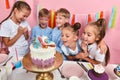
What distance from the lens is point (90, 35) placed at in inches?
62.4

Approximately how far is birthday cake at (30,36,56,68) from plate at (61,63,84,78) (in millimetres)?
187

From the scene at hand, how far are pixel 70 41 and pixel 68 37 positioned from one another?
44 millimetres

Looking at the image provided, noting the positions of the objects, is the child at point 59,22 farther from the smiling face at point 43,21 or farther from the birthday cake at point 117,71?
the birthday cake at point 117,71

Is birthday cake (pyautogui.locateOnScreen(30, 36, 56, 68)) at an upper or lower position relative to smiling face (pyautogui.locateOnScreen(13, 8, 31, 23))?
lower

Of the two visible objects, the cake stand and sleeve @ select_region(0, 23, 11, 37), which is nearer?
the cake stand

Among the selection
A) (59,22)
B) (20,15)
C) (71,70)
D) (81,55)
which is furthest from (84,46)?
(20,15)

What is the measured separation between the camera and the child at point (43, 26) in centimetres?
161

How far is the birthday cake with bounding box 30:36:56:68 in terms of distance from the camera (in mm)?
1117

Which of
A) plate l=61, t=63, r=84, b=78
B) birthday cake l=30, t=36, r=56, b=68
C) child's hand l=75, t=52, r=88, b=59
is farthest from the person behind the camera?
child's hand l=75, t=52, r=88, b=59

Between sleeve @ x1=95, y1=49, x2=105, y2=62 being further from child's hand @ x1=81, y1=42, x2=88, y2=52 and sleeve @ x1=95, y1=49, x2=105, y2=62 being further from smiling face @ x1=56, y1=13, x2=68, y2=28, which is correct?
smiling face @ x1=56, y1=13, x2=68, y2=28

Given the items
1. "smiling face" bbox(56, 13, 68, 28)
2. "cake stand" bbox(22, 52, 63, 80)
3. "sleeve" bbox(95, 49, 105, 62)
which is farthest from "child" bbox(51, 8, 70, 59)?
"cake stand" bbox(22, 52, 63, 80)

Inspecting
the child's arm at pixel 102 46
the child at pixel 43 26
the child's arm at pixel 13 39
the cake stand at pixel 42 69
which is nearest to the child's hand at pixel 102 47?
the child's arm at pixel 102 46

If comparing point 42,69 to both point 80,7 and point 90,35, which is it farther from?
point 80,7

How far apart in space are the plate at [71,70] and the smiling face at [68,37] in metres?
0.24
